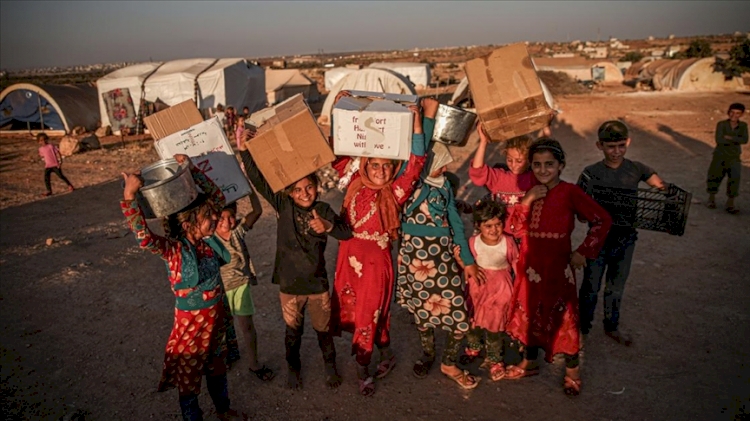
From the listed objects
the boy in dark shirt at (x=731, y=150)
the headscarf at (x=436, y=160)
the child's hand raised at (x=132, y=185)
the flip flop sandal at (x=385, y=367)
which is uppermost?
the child's hand raised at (x=132, y=185)

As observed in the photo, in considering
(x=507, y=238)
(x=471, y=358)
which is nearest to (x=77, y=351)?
(x=471, y=358)

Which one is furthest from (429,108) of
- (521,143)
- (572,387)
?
(572,387)

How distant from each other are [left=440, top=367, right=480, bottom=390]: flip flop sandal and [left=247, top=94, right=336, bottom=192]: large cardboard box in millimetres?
1883

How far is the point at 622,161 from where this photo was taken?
11.2 feet

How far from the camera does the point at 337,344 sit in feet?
12.6

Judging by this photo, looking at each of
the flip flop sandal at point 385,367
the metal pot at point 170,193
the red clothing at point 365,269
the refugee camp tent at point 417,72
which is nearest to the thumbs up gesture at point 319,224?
the red clothing at point 365,269

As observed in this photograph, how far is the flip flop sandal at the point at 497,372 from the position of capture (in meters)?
3.26

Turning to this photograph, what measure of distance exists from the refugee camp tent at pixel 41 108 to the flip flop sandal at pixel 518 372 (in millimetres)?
19776

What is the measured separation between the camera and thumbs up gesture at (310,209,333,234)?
273 centimetres

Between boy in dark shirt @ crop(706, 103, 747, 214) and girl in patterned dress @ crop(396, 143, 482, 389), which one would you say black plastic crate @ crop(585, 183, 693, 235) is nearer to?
girl in patterned dress @ crop(396, 143, 482, 389)

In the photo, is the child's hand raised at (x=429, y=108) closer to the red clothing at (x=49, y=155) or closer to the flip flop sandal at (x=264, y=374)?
the flip flop sandal at (x=264, y=374)

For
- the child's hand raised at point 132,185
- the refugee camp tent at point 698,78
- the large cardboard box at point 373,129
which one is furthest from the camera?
the refugee camp tent at point 698,78

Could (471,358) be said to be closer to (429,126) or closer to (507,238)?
(507,238)

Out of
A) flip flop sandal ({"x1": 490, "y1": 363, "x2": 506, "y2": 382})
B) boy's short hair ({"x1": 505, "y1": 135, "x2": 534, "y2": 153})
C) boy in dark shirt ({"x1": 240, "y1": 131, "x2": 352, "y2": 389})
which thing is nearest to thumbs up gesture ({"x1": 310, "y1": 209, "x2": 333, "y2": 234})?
boy in dark shirt ({"x1": 240, "y1": 131, "x2": 352, "y2": 389})
